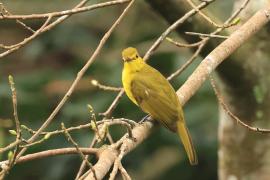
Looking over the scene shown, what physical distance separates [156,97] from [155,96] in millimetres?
21

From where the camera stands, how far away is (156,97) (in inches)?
155

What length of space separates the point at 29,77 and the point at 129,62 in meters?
2.40

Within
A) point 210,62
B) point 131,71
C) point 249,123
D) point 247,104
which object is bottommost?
point 249,123

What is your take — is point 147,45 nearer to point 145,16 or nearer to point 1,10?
point 145,16

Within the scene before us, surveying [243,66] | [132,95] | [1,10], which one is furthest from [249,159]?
[1,10]

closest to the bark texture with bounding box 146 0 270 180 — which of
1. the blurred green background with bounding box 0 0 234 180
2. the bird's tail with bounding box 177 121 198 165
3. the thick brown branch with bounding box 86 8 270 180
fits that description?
the bird's tail with bounding box 177 121 198 165

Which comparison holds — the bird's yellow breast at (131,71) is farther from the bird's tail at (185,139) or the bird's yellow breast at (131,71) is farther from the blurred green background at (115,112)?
the blurred green background at (115,112)

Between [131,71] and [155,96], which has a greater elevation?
[131,71]

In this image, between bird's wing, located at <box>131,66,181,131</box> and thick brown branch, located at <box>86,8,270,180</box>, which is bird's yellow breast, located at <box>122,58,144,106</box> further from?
thick brown branch, located at <box>86,8,270,180</box>

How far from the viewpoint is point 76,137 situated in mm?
5859

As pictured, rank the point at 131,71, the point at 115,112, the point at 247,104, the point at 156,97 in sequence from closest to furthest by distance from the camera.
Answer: the point at 156,97 < the point at 131,71 < the point at 247,104 < the point at 115,112

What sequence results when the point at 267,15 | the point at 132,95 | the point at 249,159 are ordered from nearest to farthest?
the point at 267,15
the point at 132,95
the point at 249,159

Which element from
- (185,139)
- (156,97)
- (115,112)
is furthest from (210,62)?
(115,112)

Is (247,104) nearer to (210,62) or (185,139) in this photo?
(185,139)
